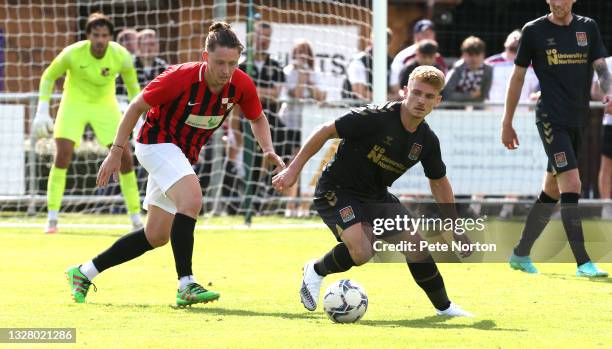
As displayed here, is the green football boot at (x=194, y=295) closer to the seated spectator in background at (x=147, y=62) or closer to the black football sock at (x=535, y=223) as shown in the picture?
the black football sock at (x=535, y=223)

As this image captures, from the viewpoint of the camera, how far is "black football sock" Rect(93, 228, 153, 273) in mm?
7668

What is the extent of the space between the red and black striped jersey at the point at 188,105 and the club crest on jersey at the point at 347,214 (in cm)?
107

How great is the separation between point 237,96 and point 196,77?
304 mm

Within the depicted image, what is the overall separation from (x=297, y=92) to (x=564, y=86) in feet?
20.8

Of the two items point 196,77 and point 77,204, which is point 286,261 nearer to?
point 196,77

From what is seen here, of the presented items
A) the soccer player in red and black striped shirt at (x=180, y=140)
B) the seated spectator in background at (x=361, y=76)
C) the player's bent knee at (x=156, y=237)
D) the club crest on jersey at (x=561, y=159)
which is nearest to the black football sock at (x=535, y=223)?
the club crest on jersey at (x=561, y=159)

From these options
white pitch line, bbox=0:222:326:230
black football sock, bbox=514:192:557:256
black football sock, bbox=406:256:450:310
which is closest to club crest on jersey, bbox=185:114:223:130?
black football sock, bbox=406:256:450:310

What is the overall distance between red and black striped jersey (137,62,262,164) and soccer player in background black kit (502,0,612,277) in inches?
94.5

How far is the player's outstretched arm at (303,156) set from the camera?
6707mm

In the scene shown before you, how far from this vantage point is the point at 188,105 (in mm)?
7484

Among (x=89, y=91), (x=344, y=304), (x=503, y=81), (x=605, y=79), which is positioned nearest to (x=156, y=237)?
(x=344, y=304)

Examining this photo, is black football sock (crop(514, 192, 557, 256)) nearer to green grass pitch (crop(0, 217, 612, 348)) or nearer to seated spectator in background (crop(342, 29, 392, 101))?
green grass pitch (crop(0, 217, 612, 348))

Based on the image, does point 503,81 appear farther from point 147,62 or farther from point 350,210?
point 350,210

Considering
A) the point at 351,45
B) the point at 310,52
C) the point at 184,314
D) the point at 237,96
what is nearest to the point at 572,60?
the point at 237,96
